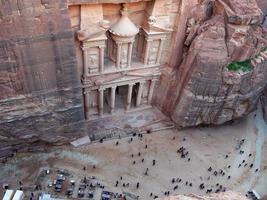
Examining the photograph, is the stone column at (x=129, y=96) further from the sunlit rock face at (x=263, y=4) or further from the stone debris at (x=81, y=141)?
the sunlit rock face at (x=263, y=4)

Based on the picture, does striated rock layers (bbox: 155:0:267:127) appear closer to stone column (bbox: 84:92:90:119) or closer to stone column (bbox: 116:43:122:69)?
stone column (bbox: 116:43:122:69)

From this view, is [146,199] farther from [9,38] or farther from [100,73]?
[9,38]

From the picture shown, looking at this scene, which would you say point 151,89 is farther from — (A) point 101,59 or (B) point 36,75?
(B) point 36,75

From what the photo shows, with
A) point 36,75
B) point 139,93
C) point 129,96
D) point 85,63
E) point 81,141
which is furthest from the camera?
point 139,93

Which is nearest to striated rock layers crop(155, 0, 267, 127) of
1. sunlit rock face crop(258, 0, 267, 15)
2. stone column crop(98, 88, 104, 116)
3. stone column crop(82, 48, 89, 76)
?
sunlit rock face crop(258, 0, 267, 15)

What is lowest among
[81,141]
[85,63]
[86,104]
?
[81,141]

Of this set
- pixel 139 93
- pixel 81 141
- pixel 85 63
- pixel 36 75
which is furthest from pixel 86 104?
pixel 36 75
